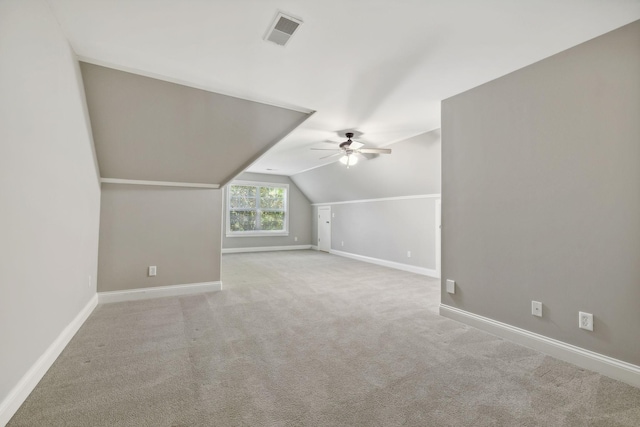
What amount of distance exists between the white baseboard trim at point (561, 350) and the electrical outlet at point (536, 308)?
18cm

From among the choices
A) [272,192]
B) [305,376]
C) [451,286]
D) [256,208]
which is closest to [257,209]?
[256,208]

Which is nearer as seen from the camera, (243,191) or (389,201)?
(389,201)

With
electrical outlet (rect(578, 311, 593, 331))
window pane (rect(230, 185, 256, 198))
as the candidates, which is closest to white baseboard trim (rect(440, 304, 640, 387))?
electrical outlet (rect(578, 311, 593, 331))

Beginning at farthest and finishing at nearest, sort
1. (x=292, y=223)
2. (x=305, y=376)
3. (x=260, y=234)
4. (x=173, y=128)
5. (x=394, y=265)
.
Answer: (x=292, y=223)
(x=260, y=234)
(x=394, y=265)
(x=173, y=128)
(x=305, y=376)

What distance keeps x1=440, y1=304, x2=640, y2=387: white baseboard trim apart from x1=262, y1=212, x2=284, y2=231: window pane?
700 centimetres

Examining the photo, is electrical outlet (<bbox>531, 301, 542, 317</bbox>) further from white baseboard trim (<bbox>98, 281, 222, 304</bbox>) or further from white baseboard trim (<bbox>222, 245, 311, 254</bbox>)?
white baseboard trim (<bbox>222, 245, 311, 254</bbox>)

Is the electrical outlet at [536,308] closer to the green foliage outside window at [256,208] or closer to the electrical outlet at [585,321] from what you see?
the electrical outlet at [585,321]

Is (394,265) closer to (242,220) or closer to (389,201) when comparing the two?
(389,201)

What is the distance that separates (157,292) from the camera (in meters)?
3.94

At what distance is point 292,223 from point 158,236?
5.84 meters

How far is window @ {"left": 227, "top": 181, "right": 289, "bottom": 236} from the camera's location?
346 inches

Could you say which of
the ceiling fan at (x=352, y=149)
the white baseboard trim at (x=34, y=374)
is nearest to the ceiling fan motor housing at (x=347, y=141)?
the ceiling fan at (x=352, y=149)

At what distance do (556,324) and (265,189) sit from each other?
26.4 ft

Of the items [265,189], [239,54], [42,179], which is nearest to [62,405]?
[42,179]
